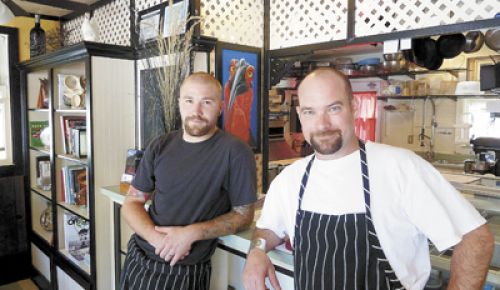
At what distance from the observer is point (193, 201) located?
1.76 m

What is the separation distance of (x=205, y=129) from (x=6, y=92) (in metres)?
3.23

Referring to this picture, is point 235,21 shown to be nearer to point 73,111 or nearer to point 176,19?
point 176,19

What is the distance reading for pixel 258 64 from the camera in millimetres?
2992

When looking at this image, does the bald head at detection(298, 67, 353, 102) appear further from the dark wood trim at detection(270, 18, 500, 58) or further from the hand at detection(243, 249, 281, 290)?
the dark wood trim at detection(270, 18, 500, 58)

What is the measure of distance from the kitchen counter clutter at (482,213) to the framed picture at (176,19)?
1093 mm

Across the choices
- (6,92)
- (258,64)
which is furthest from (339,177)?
(6,92)

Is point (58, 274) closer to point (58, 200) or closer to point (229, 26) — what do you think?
point (58, 200)

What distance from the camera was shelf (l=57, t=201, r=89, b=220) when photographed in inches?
122

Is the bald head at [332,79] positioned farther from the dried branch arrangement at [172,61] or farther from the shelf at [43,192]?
the shelf at [43,192]

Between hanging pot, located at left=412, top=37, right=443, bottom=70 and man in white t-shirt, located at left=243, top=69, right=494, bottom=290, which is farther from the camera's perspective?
hanging pot, located at left=412, top=37, right=443, bottom=70

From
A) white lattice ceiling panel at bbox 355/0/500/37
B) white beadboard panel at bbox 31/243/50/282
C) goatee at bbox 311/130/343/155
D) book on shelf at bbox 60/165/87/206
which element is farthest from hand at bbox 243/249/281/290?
white beadboard panel at bbox 31/243/50/282

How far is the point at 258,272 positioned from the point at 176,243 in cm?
45

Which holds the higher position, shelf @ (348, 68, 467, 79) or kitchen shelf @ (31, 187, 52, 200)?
shelf @ (348, 68, 467, 79)

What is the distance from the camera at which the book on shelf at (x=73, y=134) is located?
10.3ft
